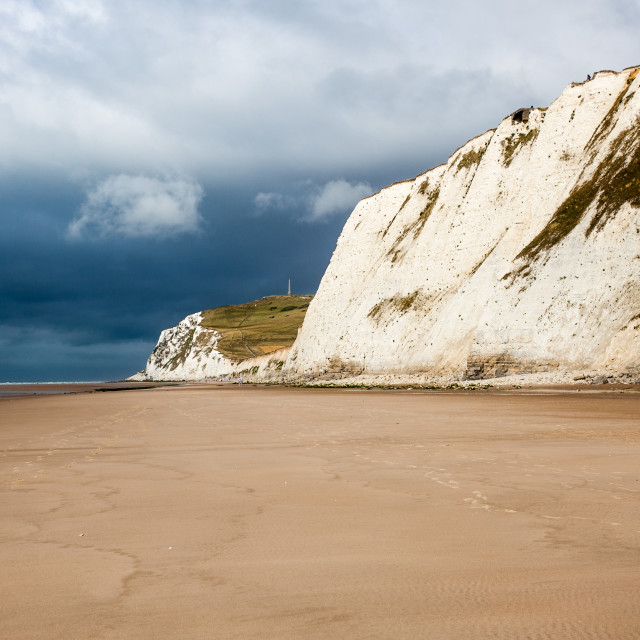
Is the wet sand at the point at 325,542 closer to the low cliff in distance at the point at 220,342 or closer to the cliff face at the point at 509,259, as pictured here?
the cliff face at the point at 509,259

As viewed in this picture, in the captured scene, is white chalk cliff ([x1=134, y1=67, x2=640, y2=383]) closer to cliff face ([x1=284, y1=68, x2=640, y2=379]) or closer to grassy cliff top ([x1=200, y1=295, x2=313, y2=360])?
cliff face ([x1=284, y1=68, x2=640, y2=379])

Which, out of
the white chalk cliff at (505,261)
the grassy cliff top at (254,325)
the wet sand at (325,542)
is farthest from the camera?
the grassy cliff top at (254,325)

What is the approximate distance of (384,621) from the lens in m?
3.19

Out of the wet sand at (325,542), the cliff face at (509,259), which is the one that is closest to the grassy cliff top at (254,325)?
the cliff face at (509,259)

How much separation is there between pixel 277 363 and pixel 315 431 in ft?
246

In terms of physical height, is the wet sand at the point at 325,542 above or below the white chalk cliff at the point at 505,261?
below

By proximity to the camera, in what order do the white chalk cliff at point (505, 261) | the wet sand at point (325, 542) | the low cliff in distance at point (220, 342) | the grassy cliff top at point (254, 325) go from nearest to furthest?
1. the wet sand at point (325, 542)
2. the white chalk cliff at point (505, 261)
3. the low cliff in distance at point (220, 342)
4. the grassy cliff top at point (254, 325)

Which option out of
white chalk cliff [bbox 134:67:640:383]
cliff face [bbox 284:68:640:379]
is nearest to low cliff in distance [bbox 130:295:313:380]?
white chalk cliff [bbox 134:67:640:383]

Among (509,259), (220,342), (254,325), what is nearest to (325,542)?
(509,259)

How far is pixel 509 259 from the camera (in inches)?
1698

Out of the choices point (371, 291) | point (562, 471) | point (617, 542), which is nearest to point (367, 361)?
point (371, 291)

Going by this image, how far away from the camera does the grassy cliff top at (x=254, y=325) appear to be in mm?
138600

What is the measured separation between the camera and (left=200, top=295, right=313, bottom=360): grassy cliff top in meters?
139

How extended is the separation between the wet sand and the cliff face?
24383mm
